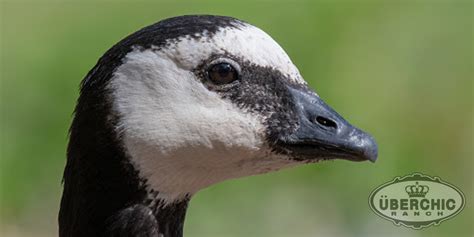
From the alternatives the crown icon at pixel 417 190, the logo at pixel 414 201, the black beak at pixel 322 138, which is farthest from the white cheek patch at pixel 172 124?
the crown icon at pixel 417 190

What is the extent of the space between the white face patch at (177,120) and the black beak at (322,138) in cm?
12

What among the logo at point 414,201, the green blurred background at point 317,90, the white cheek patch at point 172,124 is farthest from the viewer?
the green blurred background at point 317,90

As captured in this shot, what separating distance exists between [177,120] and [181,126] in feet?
0.08

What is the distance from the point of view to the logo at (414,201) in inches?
239

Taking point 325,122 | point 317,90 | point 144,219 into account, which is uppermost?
point 317,90

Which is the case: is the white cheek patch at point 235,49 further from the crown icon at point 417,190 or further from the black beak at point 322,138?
the crown icon at point 417,190

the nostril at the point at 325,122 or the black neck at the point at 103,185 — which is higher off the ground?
the nostril at the point at 325,122

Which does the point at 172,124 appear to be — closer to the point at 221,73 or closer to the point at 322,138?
the point at 221,73

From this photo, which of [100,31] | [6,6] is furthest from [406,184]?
[6,6]

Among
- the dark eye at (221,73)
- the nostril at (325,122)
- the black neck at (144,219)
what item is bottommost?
the black neck at (144,219)

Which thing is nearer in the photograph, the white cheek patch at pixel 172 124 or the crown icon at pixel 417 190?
the white cheek patch at pixel 172 124

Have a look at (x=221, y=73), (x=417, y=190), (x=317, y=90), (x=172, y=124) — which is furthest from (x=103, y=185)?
(x=317, y=90)

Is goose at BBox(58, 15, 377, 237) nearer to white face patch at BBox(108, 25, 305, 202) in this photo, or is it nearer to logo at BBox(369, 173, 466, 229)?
white face patch at BBox(108, 25, 305, 202)

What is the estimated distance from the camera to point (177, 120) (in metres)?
3.74
